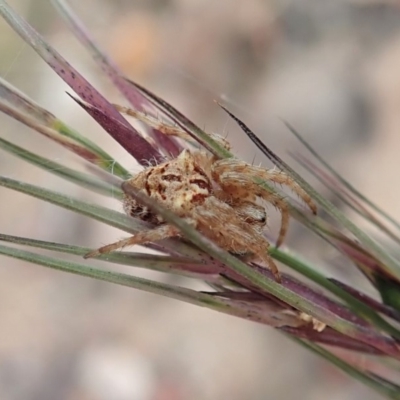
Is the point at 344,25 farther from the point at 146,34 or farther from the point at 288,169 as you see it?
the point at 288,169

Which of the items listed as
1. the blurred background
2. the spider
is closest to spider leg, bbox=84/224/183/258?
the spider

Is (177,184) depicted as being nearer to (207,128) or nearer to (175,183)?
(175,183)

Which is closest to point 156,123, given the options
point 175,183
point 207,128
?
point 175,183

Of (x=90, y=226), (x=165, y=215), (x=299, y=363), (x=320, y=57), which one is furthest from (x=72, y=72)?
(x=320, y=57)

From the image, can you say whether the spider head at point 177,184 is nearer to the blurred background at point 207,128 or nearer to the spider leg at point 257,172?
the spider leg at point 257,172

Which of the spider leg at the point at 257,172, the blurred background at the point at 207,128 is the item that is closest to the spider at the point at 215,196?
the spider leg at the point at 257,172

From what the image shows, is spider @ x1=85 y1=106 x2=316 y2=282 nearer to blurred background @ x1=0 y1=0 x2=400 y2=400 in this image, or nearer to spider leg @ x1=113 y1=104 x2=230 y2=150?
spider leg @ x1=113 y1=104 x2=230 y2=150
